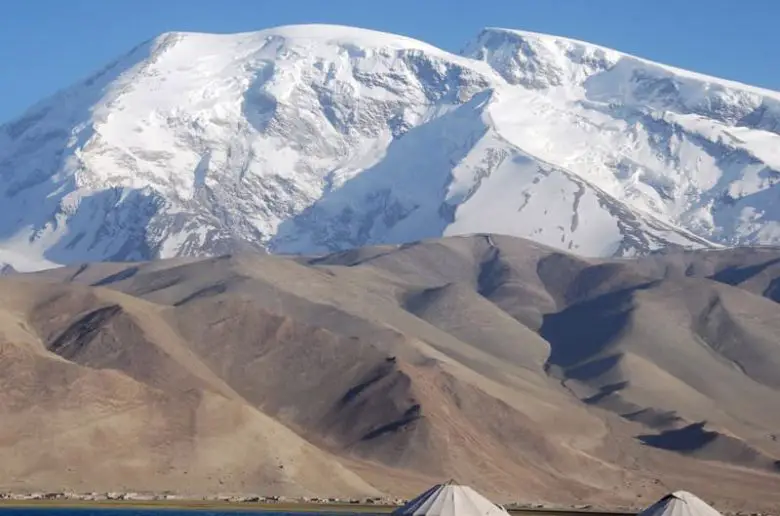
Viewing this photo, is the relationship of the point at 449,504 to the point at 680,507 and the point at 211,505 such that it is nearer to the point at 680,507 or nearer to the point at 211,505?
the point at 680,507

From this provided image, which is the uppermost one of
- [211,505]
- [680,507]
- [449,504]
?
[449,504]

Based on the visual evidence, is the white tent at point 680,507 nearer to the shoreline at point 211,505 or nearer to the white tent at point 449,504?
the white tent at point 449,504

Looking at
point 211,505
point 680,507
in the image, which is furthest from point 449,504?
point 211,505

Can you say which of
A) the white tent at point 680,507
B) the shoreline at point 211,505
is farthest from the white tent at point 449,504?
the shoreline at point 211,505

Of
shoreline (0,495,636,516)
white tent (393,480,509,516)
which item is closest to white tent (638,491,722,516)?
white tent (393,480,509,516)

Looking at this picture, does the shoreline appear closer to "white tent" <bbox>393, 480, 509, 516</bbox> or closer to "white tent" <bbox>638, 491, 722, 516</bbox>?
"white tent" <bbox>393, 480, 509, 516</bbox>
